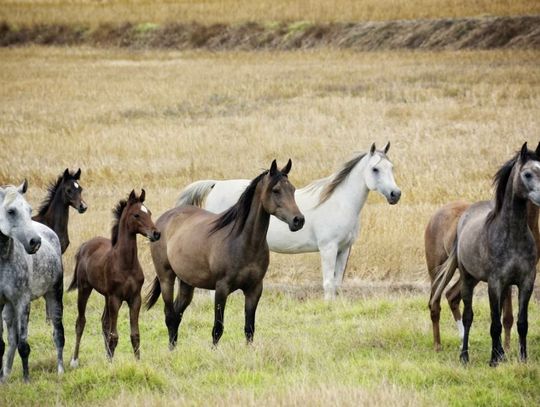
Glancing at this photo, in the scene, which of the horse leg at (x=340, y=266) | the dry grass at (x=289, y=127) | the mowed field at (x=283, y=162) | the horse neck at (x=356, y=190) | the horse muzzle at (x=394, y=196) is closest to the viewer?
the mowed field at (x=283, y=162)

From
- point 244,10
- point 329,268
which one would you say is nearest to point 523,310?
point 329,268

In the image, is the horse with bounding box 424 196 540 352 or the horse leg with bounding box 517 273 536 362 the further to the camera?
the horse with bounding box 424 196 540 352

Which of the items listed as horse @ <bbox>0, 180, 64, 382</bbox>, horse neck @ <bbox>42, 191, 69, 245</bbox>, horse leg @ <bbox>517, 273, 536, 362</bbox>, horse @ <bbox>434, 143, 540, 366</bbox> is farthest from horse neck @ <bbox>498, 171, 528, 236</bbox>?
horse neck @ <bbox>42, 191, 69, 245</bbox>

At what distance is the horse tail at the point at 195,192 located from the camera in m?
14.5

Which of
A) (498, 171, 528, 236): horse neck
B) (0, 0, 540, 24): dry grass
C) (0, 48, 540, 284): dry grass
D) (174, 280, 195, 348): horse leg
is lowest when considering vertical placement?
(174, 280, 195, 348): horse leg

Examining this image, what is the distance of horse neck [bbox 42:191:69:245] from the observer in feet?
46.8

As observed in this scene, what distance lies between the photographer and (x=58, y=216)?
1430 centimetres

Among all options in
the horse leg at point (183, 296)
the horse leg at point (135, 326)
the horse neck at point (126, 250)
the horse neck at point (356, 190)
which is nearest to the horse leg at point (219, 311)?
the horse leg at point (135, 326)

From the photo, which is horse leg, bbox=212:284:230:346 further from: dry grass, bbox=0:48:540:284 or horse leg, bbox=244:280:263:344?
dry grass, bbox=0:48:540:284

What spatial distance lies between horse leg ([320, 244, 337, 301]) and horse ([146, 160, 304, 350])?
2.66 m

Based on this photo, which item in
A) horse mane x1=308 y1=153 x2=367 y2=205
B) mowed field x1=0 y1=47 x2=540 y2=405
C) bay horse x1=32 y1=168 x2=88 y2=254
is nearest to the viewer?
mowed field x1=0 y1=47 x2=540 y2=405

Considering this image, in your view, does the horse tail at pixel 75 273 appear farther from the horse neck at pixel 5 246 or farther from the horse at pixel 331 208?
the horse at pixel 331 208

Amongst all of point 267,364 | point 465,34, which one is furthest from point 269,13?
point 267,364

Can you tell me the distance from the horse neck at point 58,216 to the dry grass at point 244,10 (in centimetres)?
4213
